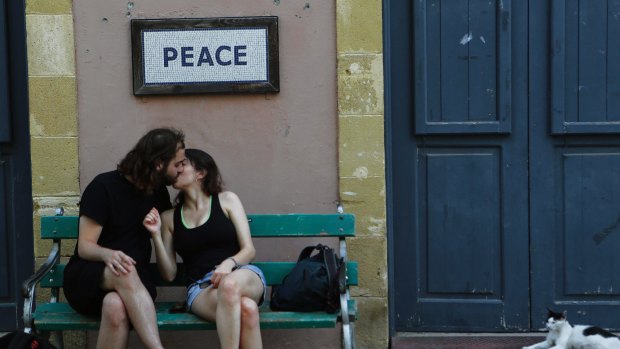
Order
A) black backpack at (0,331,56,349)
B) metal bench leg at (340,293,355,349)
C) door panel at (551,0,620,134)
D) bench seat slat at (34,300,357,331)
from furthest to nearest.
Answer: door panel at (551,0,620,134), bench seat slat at (34,300,357,331), metal bench leg at (340,293,355,349), black backpack at (0,331,56,349)

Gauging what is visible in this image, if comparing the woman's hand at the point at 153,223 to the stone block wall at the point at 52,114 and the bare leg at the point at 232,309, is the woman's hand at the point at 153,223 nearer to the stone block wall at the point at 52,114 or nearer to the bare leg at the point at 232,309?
the bare leg at the point at 232,309

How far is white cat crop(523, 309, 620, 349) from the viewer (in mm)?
5027

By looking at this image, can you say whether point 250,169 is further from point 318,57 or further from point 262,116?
point 318,57

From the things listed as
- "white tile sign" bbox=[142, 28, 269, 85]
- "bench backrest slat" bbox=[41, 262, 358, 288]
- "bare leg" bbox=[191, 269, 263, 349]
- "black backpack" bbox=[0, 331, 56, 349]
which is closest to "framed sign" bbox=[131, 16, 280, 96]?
"white tile sign" bbox=[142, 28, 269, 85]

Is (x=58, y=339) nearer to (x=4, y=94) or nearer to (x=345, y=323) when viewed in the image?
(x=4, y=94)

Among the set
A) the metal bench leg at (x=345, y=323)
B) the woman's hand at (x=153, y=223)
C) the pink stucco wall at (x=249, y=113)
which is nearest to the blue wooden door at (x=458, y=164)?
the pink stucco wall at (x=249, y=113)

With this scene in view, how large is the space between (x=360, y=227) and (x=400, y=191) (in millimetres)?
412

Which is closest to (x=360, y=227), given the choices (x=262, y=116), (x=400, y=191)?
(x=400, y=191)

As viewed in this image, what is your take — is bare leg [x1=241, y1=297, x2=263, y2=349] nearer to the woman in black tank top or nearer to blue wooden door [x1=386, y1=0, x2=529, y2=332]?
the woman in black tank top

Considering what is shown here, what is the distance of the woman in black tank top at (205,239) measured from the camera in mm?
4832

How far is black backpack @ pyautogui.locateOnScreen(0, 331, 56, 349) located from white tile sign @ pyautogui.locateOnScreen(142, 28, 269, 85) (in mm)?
1730

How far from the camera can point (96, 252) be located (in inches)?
190

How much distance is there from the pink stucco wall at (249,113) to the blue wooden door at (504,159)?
1.48 ft

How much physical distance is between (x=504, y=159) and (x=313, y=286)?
64.1 inches
